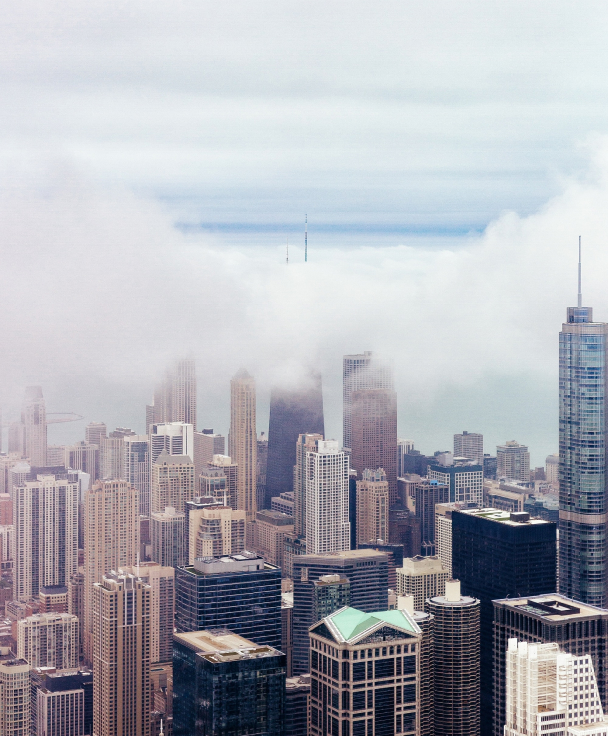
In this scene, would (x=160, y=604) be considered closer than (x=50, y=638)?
Yes

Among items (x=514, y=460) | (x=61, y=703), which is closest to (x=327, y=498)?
(x=514, y=460)

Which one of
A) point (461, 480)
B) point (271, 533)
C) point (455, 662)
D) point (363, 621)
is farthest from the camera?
point (461, 480)

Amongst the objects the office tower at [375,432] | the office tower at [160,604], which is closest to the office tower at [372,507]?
the office tower at [375,432]

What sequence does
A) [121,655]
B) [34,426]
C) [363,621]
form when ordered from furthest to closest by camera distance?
[121,655] → [363,621] → [34,426]

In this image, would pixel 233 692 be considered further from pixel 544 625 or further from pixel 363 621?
pixel 544 625

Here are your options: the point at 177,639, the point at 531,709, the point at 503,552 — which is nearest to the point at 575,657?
the point at 531,709

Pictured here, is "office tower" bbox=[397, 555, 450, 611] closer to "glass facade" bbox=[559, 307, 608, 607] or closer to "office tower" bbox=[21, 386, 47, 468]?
"glass facade" bbox=[559, 307, 608, 607]

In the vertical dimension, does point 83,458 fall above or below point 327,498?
above
